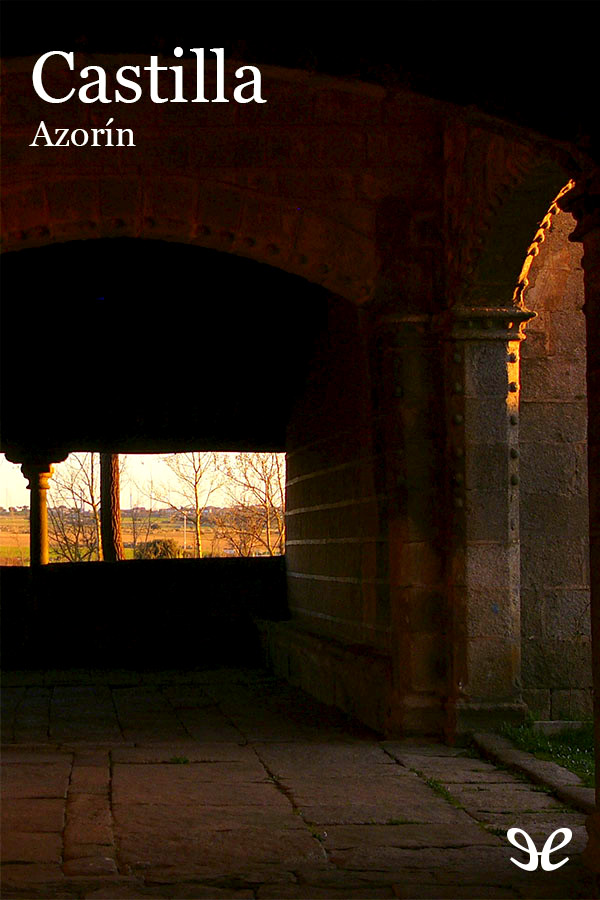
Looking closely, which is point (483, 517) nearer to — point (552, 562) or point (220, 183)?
point (552, 562)

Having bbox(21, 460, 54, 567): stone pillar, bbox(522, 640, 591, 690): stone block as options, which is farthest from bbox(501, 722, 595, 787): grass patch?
bbox(21, 460, 54, 567): stone pillar

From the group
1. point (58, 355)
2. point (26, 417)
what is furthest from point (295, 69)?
point (26, 417)

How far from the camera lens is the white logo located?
4.03m

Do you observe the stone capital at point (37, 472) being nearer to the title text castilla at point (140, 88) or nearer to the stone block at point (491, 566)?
the title text castilla at point (140, 88)

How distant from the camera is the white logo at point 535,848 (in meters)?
4.03

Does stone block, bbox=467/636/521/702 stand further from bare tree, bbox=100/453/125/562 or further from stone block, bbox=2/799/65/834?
bare tree, bbox=100/453/125/562

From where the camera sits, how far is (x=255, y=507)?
89.6 ft

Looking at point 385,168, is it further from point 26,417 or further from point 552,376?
point 26,417

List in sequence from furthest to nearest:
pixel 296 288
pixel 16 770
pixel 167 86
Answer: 1. pixel 296 288
2. pixel 167 86
3. pixel 16 770

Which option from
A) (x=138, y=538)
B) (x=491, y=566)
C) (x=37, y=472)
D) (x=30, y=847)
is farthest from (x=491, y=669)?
(x=138, y=538)

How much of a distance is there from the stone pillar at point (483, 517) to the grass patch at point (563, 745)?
174 millimetres

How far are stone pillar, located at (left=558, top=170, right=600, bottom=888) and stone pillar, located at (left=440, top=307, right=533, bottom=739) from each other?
7.98ft

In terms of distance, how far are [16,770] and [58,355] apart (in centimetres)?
556

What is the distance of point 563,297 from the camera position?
6910mm
